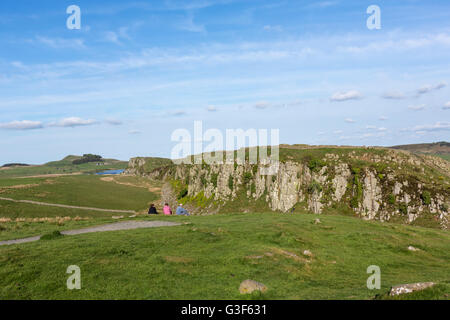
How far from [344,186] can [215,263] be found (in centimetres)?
5899

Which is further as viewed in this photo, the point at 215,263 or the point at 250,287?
the point at 215,263

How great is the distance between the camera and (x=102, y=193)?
140 metres

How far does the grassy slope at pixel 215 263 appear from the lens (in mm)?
13461

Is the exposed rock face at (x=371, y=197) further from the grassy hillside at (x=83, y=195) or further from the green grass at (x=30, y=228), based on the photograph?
the grassy hillside at (x=83, y=195)

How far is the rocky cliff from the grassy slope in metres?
36.5

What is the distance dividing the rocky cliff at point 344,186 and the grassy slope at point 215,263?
36.5m

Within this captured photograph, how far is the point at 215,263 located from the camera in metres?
17.5

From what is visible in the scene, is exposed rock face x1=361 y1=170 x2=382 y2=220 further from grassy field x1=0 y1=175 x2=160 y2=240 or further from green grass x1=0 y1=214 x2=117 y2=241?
grassy field x1=0 y1=175 x2=160 y2=240

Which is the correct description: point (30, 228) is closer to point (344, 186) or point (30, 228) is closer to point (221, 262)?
point (221, 262)

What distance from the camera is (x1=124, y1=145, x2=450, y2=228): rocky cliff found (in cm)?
5988

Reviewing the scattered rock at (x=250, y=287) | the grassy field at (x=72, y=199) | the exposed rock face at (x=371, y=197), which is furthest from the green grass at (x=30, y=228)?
the exposed rock face at (x=371, y=197)

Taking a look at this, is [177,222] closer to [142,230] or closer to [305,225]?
[142,230]

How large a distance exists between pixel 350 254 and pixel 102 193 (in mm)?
134748
